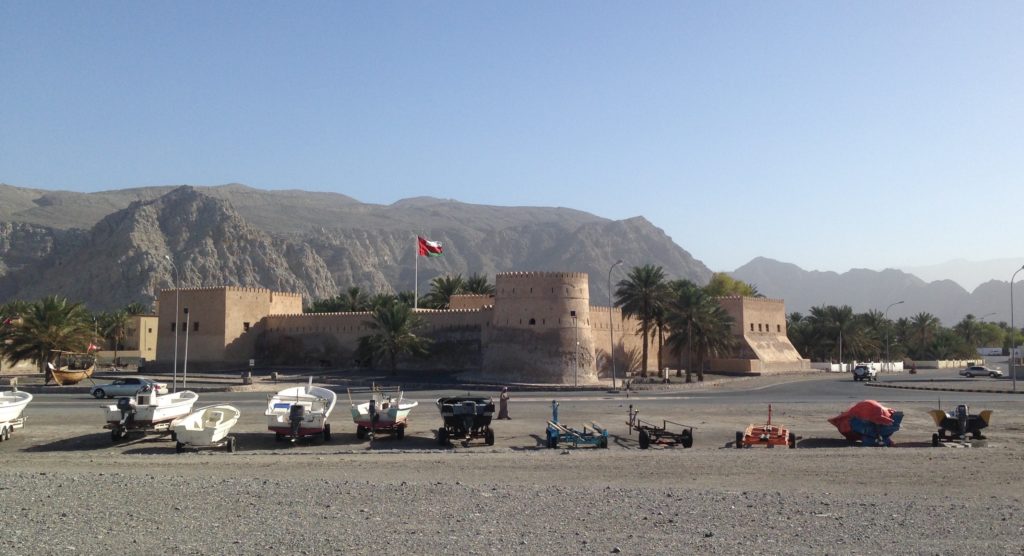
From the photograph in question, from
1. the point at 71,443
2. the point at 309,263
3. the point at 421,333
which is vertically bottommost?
the point at 71,443

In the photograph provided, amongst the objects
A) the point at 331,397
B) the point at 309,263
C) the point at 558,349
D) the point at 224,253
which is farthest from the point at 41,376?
the point at 309,263

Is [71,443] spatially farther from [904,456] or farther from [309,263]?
[309,263]

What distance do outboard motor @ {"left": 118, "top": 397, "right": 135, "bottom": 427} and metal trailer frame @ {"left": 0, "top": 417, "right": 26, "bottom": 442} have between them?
3.19 m

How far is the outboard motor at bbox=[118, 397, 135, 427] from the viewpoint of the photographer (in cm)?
2044

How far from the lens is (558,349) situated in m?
44.2

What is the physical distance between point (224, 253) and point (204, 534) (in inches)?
5079

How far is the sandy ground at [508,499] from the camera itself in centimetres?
1030

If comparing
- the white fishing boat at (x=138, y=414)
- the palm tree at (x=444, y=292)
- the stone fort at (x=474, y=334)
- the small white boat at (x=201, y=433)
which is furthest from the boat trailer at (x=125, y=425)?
the palm tree at (x=444, y=292)

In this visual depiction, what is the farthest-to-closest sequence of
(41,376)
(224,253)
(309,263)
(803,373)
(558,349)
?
(309,263)
(224,253)
(803,373)
(41,376)
(558,349)

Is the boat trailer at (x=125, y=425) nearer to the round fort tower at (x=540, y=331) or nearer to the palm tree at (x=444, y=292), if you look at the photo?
the round fort tower at (x=540, y=331)

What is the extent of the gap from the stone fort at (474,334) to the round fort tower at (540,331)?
2.2 inches

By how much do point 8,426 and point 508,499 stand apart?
15.5 metres

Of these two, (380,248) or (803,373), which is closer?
(803,373)

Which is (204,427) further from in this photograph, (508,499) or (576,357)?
(576,357)
